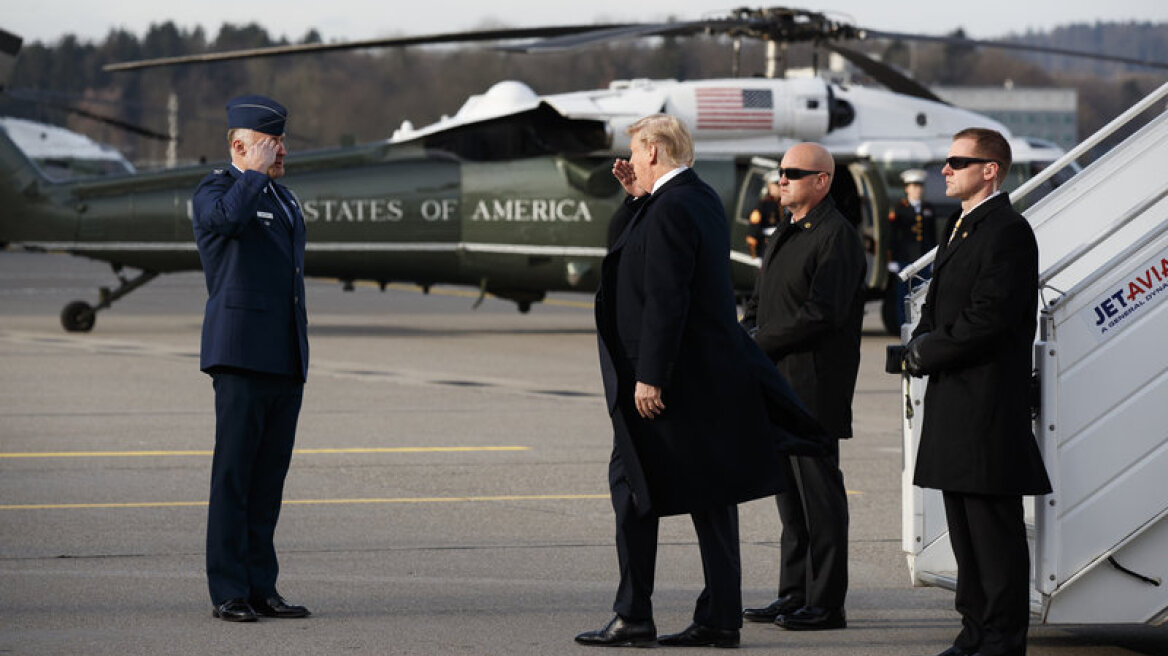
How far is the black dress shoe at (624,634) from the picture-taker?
20.5 feet

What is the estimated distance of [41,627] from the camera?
646 centimetres

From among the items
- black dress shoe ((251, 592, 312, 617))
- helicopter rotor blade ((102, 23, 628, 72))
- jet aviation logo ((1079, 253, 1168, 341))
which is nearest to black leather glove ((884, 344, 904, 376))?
jet aviation logo ((1079, 253, 1168, 341))

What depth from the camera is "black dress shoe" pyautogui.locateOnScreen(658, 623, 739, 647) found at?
626 centimetres

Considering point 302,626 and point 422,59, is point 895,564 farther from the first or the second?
point 422,59

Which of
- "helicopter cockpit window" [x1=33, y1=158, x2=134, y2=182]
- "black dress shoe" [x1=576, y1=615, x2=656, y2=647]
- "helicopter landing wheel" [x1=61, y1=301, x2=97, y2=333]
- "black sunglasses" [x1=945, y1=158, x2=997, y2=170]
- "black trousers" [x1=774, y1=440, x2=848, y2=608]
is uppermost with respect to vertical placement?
"black sunglasses" [x1=945, y1=158, x2=997, y2=170]

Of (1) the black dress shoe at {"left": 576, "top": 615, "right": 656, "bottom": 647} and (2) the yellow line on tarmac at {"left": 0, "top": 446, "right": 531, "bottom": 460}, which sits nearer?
(1) the black dress shoe at {"left": 576, "top": 615, "right": 656, "bottom": 647}

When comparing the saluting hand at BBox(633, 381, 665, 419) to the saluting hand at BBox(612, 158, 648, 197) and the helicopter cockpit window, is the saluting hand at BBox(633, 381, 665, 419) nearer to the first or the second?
the saluting hand at BBox(612, 158, 648, 197)

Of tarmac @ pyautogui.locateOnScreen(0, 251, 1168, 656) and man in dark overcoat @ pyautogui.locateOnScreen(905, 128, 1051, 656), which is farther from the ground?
man in dark overcoat @ pyautogui.locateOnScreen(905, 128, 1051, 656)

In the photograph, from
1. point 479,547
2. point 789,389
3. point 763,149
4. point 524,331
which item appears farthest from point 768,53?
point 789,389

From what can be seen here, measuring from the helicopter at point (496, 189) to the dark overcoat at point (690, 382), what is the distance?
14381mm

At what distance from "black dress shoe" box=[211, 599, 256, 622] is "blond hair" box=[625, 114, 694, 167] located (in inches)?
85.6

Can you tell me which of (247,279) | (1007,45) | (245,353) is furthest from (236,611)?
(1007,45)

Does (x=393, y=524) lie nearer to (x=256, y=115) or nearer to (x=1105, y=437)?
(x=256, y=115)

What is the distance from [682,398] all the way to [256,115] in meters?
1.89
